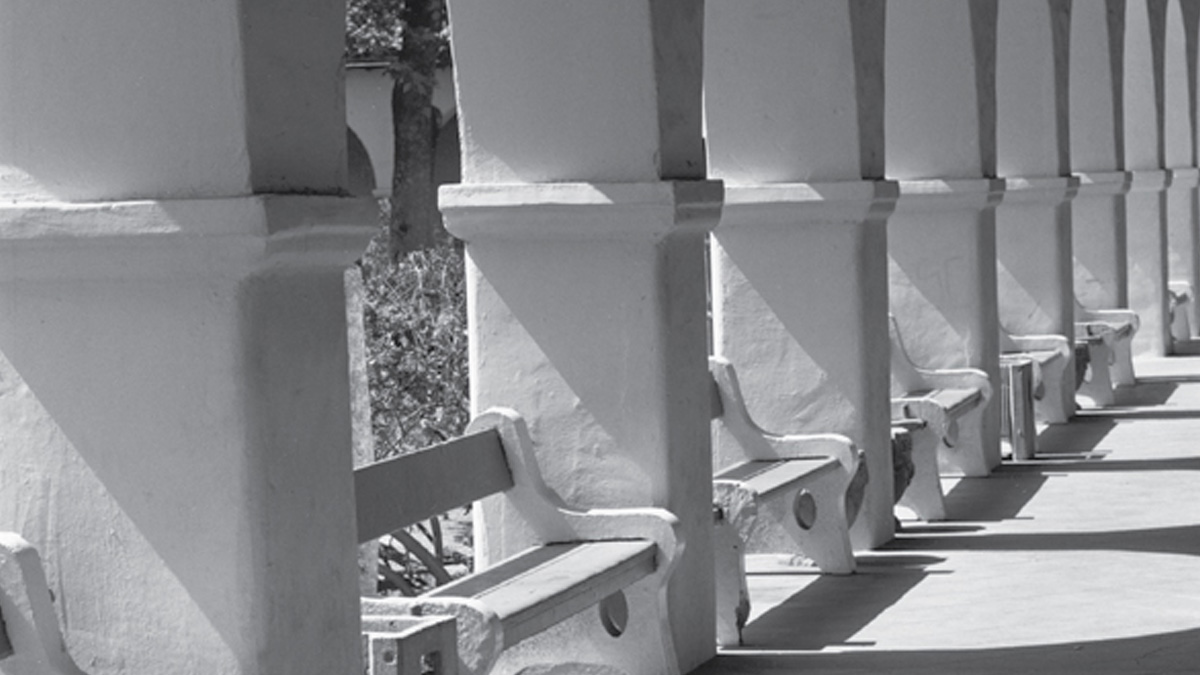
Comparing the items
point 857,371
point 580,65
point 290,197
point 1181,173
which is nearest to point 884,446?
point 857,371

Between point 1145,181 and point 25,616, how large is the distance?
1429cm

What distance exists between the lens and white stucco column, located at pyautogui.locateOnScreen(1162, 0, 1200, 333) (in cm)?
1969

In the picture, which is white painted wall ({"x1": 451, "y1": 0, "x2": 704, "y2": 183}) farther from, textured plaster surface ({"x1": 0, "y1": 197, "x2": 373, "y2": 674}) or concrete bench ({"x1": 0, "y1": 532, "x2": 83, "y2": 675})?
concrete bench ({"x1": 0, "y1": 532, "x2": 83, "y2": 675})

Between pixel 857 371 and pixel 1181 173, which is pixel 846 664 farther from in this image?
pixel 1181 173

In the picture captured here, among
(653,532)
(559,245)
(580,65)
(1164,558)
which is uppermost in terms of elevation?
(580,65)

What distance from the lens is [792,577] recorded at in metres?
8.22

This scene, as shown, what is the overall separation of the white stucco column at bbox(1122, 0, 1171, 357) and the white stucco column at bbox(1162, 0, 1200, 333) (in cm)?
169

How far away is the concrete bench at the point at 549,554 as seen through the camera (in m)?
5.67

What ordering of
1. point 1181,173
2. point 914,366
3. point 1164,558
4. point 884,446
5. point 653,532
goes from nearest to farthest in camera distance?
point 653,532, point 1164,558, point 884,446, point 914,366, point 1181,173

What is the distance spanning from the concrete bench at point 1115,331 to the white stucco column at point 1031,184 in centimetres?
131

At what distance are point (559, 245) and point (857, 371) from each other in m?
2.39

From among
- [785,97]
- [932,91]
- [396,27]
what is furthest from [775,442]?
[396,27]

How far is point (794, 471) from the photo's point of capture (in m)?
7.93

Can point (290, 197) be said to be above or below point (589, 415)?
above
